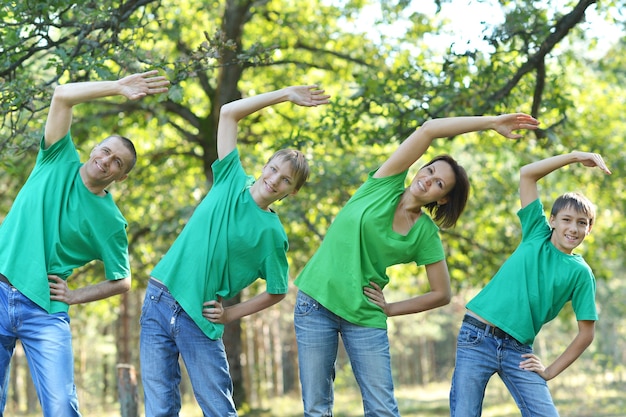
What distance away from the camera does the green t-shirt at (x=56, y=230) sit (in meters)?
3.88

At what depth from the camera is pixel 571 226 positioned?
4348 millimetres

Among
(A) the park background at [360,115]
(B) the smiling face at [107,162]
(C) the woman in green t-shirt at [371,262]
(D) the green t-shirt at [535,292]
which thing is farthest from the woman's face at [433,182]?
(A) the park background at [360,115]

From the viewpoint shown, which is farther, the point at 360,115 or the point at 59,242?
the point at 360,115

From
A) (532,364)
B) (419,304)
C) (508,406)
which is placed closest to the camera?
(532,364)

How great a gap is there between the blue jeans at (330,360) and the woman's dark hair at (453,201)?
776mm

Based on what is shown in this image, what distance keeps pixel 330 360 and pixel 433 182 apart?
1132mm

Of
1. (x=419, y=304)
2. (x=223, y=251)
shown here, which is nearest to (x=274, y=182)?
(x=223, y=251)

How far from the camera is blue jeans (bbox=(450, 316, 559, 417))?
4301 millimetres

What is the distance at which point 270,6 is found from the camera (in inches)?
520

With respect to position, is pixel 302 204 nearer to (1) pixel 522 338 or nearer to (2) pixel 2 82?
(2) pixel 2 82

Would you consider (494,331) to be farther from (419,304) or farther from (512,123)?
(512,123)

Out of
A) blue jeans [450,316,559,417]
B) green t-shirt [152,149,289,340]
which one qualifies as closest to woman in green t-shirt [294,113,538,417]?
green t-shirt [152,149,289,340]

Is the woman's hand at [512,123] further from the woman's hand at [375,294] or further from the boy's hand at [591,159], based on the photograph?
the woman's hand at [375,294]

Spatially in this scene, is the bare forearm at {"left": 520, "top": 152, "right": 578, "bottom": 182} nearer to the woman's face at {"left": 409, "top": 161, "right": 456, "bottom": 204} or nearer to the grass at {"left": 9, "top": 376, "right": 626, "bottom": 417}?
the woman's face at {"left": 409, "top": 161, "right": 456, "bottom": 204}
